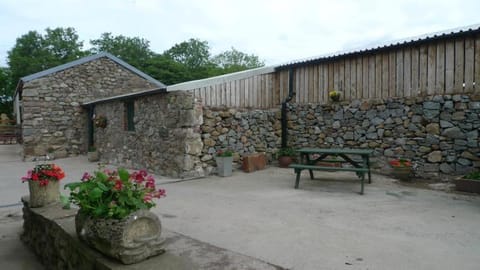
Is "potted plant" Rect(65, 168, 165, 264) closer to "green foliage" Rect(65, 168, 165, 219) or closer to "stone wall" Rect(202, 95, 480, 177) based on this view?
"green foliage" Rect(65, 168, 165, 219)

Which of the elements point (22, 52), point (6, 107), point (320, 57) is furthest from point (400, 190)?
point (22, 52)

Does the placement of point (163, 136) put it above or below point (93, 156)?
above

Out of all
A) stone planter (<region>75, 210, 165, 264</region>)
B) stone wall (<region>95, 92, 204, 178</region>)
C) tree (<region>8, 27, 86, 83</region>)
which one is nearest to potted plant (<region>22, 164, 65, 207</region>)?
stone planter (<region>75, 210, 165, 264</region>)

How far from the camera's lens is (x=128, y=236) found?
193cm

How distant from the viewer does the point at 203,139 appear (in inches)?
298

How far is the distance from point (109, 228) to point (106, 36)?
37.9 m

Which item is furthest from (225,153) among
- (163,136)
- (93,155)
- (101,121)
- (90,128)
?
(90,128)

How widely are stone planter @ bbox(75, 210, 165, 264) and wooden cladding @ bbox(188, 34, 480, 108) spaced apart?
5588 mm

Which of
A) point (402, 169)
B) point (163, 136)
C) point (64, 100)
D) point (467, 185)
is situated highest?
point (64, 100)

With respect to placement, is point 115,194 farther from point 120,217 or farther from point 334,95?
point 334,95

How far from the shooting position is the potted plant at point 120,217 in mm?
1936

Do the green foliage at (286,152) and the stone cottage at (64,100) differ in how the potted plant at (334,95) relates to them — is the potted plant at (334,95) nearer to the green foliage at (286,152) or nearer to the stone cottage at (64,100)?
the green foliage at (286,152)

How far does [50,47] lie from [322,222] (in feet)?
115

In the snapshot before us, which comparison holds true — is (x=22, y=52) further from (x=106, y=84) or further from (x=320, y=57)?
(x=320, y=57)
